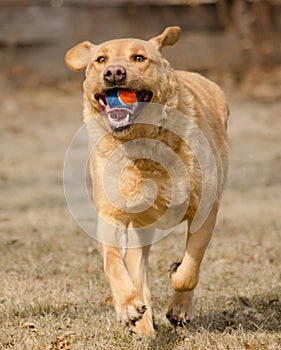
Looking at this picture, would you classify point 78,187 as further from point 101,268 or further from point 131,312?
point 131,312

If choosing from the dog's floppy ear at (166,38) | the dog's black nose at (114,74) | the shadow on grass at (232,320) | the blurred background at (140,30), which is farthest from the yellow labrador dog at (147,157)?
the blurred background at (140,30)

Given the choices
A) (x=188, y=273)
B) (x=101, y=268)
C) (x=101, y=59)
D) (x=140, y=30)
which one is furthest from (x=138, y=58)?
(x=140, y=30)

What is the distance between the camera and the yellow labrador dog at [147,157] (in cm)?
448

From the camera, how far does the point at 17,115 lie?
14250mm

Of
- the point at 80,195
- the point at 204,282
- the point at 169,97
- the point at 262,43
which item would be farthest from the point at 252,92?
the point at 169,97

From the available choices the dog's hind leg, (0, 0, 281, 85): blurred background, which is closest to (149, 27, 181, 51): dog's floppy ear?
the dog's hind leg

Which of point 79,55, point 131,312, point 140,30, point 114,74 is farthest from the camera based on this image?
point 140,30

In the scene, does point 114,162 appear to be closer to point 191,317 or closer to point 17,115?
point 191,317

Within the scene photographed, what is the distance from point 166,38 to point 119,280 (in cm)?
167

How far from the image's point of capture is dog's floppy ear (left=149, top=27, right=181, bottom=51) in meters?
4.98

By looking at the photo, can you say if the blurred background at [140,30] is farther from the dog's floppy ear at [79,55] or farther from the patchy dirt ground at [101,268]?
the dog's floppy ear at [79,55]

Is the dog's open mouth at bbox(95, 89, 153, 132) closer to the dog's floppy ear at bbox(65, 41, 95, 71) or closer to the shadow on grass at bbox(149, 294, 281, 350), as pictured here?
the dog's floppy ear at bbox(65, 41, 95, 71)

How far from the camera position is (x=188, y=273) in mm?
4488

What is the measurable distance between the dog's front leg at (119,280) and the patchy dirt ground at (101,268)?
0.30 metres
